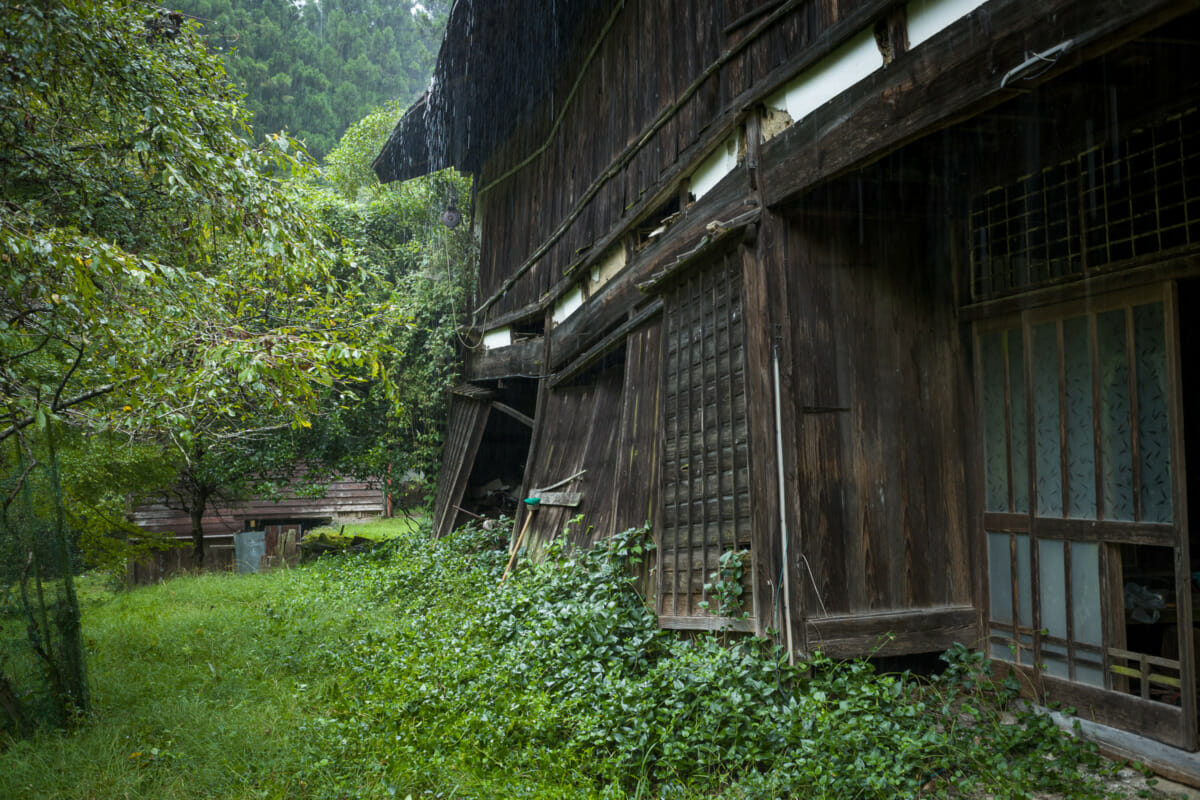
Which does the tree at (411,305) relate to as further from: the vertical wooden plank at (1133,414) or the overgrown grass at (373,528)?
the vertical wooden plank at (1133,414)

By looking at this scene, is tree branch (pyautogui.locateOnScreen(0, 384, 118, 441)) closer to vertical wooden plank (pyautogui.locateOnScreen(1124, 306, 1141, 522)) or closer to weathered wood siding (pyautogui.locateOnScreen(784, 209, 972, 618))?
weathered wood siding (pyautogui.locateOnScreen(784, 209, 972, 618))

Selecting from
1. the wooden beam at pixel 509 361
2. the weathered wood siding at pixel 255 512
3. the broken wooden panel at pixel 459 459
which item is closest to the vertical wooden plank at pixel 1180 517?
the wooden beam at pixel 509 361

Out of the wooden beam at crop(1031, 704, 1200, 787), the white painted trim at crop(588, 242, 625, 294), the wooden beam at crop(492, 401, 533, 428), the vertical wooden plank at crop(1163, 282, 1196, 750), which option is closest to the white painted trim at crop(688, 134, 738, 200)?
the white painted trim at crop(588, 242, 625, 294)

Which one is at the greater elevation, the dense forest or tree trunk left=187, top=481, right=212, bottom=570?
the dense forest

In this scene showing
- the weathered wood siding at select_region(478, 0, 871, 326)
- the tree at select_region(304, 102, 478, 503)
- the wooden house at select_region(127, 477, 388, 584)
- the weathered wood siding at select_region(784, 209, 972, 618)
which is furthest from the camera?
the wooden house at select_region(127, 477, 388, 584)

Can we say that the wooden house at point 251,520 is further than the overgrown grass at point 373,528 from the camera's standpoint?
No

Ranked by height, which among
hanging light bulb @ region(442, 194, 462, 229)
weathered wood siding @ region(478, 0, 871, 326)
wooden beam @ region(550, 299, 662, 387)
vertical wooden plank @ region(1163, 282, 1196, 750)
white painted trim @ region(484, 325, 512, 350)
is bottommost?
vertical wooden plank @ region(1163, 282, 1196, 750)

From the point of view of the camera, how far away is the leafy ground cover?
350 centimetres

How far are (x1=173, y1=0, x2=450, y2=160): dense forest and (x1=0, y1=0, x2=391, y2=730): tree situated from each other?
15.5m

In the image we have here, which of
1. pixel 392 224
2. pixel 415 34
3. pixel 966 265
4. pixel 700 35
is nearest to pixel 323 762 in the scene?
pixel 966 265

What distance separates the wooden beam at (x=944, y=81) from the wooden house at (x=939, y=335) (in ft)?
0.04

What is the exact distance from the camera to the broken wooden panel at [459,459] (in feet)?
37.6

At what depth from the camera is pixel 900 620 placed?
4.27 m

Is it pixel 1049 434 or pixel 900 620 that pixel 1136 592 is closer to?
pixel 1049 434
